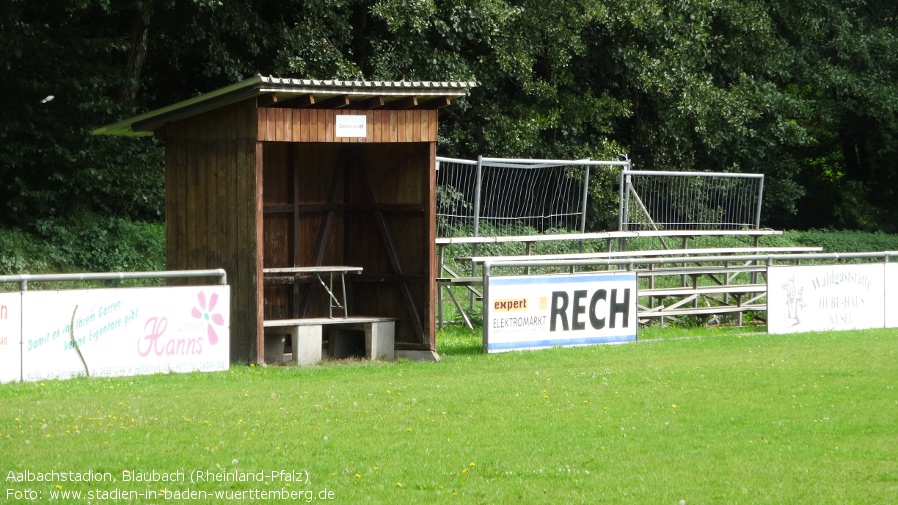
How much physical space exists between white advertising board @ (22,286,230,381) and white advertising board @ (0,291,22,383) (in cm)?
6

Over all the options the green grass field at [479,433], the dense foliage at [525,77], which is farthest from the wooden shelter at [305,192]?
the dense foliage at [525,77]

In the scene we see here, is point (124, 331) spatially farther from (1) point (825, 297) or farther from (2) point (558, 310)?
(1) point (825, 297)

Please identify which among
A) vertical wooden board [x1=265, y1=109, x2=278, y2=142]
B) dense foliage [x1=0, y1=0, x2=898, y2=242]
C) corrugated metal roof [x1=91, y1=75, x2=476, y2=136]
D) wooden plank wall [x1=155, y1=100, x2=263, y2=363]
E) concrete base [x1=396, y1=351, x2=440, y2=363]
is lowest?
concrete base [x1=396, y1=351, x2=440, y2=363]

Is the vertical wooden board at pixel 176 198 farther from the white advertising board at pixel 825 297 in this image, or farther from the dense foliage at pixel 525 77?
the white advertising board at pixel 825 297

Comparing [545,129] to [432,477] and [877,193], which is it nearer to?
[877,193]

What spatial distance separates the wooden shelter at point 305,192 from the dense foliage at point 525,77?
7.37 meters

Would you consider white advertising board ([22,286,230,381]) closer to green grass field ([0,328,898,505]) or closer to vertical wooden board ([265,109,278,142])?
green grass field ([0,328,898,505])

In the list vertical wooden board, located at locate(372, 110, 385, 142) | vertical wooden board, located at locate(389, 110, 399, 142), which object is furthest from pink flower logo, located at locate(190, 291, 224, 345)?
vertical wooden board, located at locate(389, 110, 399, 142)

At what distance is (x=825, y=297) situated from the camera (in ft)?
63.4

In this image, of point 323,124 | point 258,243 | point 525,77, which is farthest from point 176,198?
point 525,77

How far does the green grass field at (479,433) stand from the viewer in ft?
25.8

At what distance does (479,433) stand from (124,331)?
511 centimetres

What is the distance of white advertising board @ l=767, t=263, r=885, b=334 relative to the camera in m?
18.8

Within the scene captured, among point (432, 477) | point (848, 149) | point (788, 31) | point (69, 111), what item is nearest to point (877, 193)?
point (848, 149)
